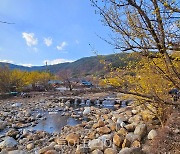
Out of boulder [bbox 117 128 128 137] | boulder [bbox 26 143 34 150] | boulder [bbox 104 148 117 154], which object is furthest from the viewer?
boulder [bbox 26 143 34 150]

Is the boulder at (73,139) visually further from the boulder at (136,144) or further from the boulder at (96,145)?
the boulder at (136,144)

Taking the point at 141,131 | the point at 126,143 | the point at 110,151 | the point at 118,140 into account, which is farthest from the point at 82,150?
the point at 141,131

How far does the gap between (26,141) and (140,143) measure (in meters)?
5.55

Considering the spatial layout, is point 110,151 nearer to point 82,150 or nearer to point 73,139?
point 82,150

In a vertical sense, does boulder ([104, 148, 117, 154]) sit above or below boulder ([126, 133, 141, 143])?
below

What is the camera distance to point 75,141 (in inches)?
340

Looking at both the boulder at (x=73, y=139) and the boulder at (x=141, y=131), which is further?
the boulder at (x=73, y=139)

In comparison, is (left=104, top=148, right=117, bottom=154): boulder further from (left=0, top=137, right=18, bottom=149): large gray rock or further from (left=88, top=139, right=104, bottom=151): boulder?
(left=0, top=137, right=18, bottom=149): large gray rock

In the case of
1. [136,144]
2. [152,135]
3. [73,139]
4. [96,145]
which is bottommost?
[73,139]

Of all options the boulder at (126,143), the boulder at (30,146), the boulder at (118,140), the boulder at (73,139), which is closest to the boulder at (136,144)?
the boulder at (126,143)

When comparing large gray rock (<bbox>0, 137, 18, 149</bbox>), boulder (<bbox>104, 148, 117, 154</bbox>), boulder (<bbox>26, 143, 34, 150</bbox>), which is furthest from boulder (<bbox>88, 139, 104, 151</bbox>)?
large gray rock (<bbox>0, 137, 18, 149</bbox>)

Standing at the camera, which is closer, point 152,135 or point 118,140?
point 152,135

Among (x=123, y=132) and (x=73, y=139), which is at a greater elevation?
(x=123, y=132)

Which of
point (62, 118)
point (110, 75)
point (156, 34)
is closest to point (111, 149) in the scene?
point (110, 75)
